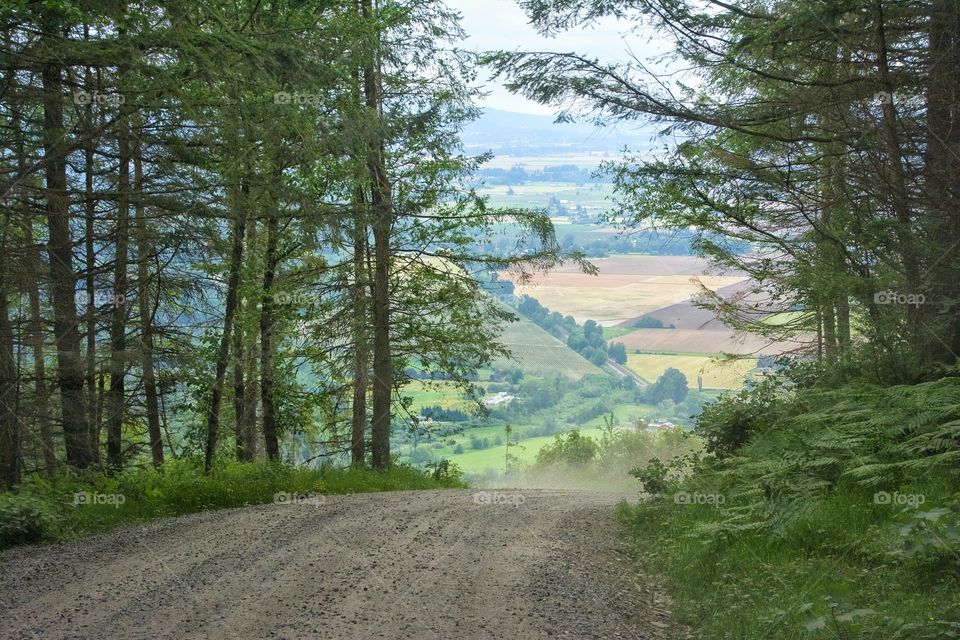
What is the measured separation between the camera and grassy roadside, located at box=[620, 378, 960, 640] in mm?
5105

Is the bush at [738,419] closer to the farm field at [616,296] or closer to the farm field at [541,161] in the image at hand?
the farm field at [541,161]

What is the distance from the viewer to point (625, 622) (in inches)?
242

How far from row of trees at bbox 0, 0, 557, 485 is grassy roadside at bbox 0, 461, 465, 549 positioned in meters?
0.80

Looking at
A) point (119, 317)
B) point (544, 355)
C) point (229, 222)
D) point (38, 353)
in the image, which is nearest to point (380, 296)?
point (229, 222)

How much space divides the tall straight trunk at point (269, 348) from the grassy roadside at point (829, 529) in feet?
29.7

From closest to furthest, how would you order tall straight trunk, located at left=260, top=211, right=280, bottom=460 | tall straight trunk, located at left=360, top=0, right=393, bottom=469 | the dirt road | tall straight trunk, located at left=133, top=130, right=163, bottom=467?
the dirt road < tall straight trunk, located at left=133, top=130, right=163, bottom=467 < tall straight trunk, located at left=260, top=211, right=280, bottom=460 < tall straight trunk, located at left=360, top=0, right=393, bottom=469

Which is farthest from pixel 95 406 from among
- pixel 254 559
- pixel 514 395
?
pixel 514 395

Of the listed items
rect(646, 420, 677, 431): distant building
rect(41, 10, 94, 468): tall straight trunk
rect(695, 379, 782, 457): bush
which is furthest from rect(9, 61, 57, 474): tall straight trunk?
rect(646, 420, 677, 431): distant building

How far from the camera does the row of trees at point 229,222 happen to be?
935 cm

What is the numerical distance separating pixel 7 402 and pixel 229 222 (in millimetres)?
4285

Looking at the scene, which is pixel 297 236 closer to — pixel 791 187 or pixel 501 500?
pixel 501 500

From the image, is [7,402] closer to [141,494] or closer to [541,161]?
[141,494]

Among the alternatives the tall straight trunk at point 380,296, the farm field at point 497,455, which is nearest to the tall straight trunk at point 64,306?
the tall straight trunk at point 380,296

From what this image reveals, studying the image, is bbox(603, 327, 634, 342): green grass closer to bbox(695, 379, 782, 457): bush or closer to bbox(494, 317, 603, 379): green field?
bbox(494, 317, 603, 379): green field
